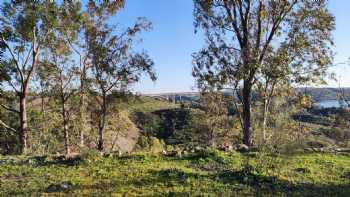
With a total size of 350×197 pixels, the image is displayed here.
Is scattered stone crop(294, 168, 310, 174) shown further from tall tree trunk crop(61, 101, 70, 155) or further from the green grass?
tall tree trunk crop(61, 101, 70, 155)

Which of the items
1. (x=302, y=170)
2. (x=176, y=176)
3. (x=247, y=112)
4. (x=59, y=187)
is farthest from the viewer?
(x=247, y=112)

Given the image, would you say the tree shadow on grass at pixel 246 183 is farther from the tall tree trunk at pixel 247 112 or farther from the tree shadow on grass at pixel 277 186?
the tall tree trunk at pixel 247 112

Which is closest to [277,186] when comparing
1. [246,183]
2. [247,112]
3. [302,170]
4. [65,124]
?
[246,183]

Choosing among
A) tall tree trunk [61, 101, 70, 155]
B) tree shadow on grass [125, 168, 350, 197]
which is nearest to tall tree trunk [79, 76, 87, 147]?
tall tree trunk [61, 101, 70, 155]

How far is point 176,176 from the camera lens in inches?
376

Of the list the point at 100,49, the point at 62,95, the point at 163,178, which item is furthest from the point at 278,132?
the point at 62,95

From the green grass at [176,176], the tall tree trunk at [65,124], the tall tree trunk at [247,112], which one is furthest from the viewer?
the tall tree trunk at [65,124]

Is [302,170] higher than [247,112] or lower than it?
lower

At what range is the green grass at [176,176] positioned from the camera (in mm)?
8438

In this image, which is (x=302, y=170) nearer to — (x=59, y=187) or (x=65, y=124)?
(x=59, y=187)

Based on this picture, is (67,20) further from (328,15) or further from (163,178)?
(163,178)

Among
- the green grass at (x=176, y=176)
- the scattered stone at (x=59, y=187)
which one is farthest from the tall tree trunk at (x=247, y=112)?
A: the scattered stone at (x=59, y=187)

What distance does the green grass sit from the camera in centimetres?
844

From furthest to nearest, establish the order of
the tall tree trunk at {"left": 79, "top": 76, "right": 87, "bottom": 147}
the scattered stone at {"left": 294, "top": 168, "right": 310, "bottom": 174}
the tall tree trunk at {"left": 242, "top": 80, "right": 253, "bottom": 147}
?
the tall tree trunk at {"left": 79, "top": 76, "right": 87, "bottom": 147} → the tall tree trunk at {"left": 242, "top": 80, "right": 253, "bottom": 147} → the scattered stone at {"left": 294, "top": 168, "right": 310, "bottom": 174}
